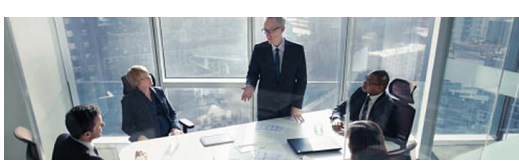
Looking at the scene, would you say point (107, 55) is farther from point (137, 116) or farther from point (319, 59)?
point (319, 59)

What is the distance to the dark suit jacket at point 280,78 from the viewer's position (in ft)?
7.44

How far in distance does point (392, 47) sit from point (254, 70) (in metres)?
1.16

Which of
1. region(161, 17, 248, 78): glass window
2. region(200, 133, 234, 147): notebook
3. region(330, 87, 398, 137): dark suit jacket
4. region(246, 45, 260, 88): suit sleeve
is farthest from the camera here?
region(161, 17, 248, 78): glass window

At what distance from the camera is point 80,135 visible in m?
1.29

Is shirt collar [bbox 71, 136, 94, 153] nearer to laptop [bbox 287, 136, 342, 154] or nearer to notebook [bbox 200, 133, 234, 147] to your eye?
notebook [bbox 200, 133, 234, 147]

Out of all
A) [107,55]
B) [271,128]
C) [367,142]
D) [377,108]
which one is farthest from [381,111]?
[107,55]

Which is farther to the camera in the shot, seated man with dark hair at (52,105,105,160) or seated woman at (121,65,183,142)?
seated woman at (121,65,183,142)

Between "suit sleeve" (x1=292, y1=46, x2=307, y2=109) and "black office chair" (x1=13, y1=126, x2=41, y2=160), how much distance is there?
1657 millimetres

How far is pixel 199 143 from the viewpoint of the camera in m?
1.83

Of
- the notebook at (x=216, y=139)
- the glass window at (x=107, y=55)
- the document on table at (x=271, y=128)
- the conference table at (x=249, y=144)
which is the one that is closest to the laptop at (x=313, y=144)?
the conference table at (x=249, y=144)

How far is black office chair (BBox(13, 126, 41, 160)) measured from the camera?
1364mm

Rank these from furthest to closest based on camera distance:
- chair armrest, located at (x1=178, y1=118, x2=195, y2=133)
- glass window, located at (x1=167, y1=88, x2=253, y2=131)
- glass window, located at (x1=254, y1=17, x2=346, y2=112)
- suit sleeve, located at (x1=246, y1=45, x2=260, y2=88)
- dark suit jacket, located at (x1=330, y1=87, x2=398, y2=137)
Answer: glass window, located at (x1=167, y1=88, x2=253, y2=131) < glass window, located at (x1=254, y1=17, x2=346, y2=112) < suit sleeve, located at (x1=246, y1=45, x2=260, y2=88) < chair armrest, located at (x1=178, y1=118, x2=195, y2=133) < dark suit jacket, located at (x1=330, y1=87, x2=398, y2=137)

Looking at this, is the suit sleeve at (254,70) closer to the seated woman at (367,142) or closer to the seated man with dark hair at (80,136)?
the seated woman at (367,142)

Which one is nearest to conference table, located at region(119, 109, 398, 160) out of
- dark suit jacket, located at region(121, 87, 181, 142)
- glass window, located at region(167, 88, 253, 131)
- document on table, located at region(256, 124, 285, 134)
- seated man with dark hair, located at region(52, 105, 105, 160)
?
document on table, located at region(256, 124, 285, 134)
